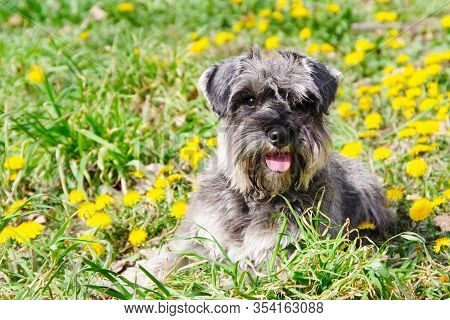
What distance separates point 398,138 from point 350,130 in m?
0.47

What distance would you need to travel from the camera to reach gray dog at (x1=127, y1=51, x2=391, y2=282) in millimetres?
4945

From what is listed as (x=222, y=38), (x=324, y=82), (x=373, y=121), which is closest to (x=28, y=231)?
(x=324, y=82)

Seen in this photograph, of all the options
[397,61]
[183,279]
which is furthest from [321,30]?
[183,279]

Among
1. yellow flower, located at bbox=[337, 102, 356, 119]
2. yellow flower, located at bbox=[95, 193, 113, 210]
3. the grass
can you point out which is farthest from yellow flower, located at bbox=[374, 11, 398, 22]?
yellow flower, located at bbox=[95, 193, 113, 210]

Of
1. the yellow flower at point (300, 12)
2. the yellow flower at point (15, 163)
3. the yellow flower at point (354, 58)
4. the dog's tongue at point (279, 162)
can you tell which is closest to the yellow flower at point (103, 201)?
the yellow flower at point (15, 163)

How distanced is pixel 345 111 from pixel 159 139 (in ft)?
5.94

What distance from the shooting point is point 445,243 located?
5.14 m

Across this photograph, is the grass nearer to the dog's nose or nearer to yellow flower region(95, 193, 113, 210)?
yellow flower region(95, 193, 113, 210)

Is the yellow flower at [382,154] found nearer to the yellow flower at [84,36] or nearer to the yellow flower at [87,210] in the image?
the yellow flower at [87,210]

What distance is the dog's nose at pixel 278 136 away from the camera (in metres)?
4.77

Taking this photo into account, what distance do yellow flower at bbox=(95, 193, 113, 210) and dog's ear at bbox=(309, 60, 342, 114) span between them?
6.13 ft

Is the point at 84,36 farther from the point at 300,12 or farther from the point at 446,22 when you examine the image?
the point at 446,22

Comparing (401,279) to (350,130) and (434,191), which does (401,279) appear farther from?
(350,130)

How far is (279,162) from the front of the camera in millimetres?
4988
